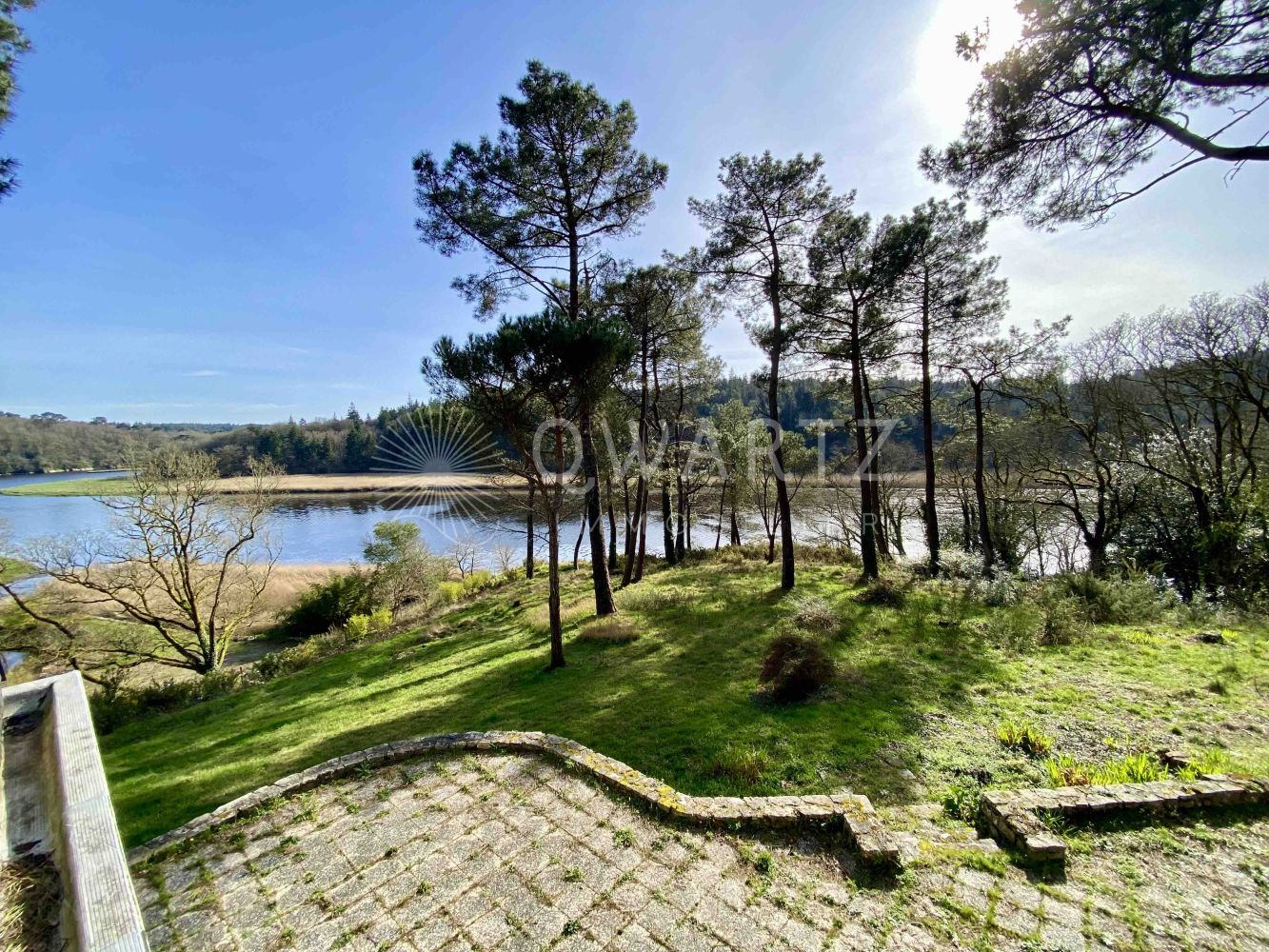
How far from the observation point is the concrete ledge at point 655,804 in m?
3.21

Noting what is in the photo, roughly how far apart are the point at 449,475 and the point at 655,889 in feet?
57.1

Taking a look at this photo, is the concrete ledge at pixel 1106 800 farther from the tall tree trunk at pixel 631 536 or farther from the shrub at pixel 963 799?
the tall tree trunk at pixel 631 536

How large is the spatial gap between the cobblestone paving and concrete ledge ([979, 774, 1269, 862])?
166mm

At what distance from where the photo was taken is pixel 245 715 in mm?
7957

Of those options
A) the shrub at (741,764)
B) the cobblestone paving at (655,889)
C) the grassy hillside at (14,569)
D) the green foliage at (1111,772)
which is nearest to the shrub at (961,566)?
the green foliage at (1111,772)

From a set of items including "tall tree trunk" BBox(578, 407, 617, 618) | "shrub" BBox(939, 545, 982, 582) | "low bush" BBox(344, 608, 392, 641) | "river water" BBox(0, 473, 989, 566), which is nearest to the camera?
"tall tree trunk" BBox(578, 407, 617, 618)

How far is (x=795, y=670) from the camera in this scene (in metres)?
5.70

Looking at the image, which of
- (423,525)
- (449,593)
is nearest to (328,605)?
(449,593)

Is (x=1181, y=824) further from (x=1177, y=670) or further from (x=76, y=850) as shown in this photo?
(x=76, y=850)

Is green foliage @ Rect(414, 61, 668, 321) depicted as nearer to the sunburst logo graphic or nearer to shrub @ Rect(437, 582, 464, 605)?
the sunburst logo graphic

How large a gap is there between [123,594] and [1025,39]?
79.6 ft

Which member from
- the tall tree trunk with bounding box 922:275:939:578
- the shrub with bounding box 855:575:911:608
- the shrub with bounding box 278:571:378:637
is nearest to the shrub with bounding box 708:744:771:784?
the shrub with bounding box 855:575:911:608

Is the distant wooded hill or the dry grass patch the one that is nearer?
the dry grass patch

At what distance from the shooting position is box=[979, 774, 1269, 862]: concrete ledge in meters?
3.27
